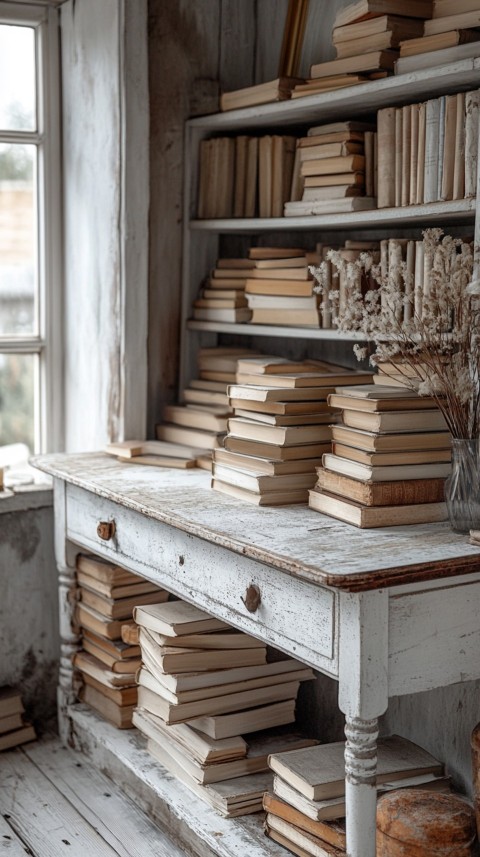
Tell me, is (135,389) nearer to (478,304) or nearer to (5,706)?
(5,706)

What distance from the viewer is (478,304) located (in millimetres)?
2480

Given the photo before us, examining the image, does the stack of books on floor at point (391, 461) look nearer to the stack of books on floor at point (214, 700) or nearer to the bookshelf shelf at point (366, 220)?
the bookshelf shelf at point (366, 220)

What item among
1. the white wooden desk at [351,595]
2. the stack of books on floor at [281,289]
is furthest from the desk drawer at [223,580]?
the stack of books on floor at [281,289]

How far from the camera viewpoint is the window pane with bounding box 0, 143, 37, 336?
3873 millimetres

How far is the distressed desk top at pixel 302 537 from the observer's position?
2.14 m

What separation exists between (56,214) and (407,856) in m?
2.57

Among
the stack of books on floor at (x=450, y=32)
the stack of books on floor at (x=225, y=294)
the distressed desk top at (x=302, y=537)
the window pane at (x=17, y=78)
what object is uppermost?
the window pane at (x=17, y=78)

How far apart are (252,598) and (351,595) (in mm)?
349

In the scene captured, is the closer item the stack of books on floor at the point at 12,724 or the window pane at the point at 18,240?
the stack of books on floor at the point at 12,724

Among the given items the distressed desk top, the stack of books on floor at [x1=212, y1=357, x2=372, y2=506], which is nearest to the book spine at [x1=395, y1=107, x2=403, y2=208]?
the stack of books on floor at [x1=212, y1=357, x2=372, y2=506]

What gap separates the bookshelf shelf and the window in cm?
65

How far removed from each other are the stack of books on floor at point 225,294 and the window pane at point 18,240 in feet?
2.24

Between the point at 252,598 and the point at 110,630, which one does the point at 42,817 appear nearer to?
the point at 110,630

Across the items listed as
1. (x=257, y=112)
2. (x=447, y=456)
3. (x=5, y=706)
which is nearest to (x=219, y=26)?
(x=257, y=112)
